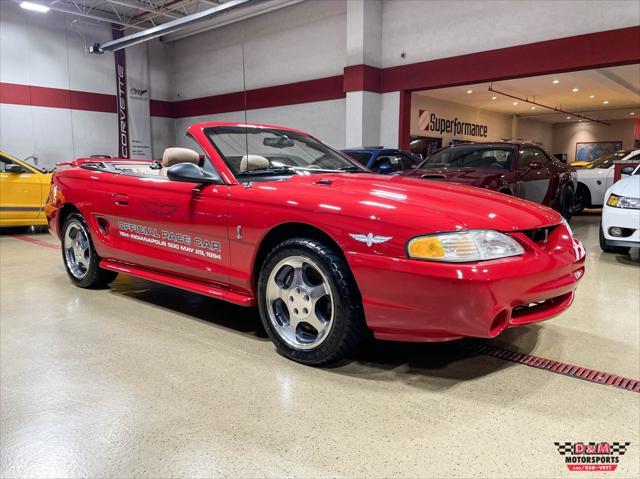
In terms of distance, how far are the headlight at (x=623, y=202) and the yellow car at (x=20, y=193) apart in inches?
291

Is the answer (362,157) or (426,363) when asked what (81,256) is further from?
(362,157)

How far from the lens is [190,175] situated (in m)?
2.61

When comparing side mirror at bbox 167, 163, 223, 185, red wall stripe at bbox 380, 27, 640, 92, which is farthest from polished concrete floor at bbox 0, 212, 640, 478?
red wall stripe at bbox 380, 27, 640, 92

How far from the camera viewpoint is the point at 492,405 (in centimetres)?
199

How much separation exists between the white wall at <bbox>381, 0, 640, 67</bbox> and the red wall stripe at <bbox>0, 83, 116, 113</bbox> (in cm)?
948

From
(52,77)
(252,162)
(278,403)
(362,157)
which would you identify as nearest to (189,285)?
(252,162)

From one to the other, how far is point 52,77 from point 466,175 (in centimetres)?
1379

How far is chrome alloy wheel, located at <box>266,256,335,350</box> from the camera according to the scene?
229 centimetres

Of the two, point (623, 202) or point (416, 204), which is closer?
point (416, 204)

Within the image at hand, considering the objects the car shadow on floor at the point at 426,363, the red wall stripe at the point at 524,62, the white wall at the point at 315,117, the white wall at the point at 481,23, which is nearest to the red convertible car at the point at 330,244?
the car shadow on floor at the point at 426,363

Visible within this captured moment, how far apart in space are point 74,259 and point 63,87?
42.8 ft

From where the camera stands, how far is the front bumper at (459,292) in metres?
1.89

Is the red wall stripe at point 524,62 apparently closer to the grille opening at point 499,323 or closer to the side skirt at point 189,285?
the grille opening at point 499,323

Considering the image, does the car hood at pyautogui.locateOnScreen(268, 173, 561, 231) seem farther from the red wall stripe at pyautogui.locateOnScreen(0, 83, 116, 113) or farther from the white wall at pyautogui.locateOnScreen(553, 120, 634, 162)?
the white wall at pyautogui.locateOnScreen(553, 120, 634, 162)
